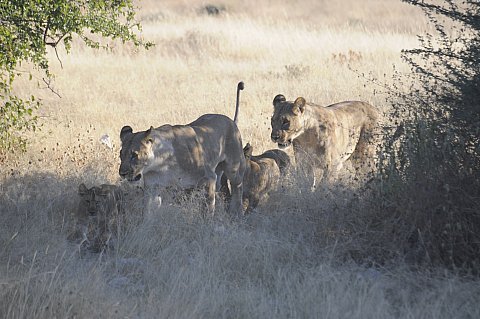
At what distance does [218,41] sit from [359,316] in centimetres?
1971

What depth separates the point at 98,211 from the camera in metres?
8.05

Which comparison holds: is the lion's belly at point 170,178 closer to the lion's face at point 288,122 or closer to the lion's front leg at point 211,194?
the lion's front leg at point 211,194

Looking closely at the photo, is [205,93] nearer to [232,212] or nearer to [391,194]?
[232,212]

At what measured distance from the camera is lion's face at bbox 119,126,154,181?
26.0ft

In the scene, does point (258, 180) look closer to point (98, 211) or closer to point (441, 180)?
point (98, 211)

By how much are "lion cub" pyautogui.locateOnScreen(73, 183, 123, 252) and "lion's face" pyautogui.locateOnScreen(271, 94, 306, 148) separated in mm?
2557

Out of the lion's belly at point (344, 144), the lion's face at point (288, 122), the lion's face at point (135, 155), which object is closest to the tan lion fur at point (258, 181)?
the lion's face at point (288, 122)

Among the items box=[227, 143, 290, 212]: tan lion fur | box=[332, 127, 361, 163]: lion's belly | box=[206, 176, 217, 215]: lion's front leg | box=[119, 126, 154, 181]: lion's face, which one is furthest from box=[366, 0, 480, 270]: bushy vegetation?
box=[332, 127, 361, 163]: lion's belly

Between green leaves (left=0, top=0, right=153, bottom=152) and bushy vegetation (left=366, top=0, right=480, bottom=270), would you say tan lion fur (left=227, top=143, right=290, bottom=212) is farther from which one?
bushy vegetation (left=366, top=0, right=480, bottom=270)

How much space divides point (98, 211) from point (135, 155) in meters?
0.64

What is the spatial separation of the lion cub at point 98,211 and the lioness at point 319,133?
8.65ft

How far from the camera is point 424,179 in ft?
23.0

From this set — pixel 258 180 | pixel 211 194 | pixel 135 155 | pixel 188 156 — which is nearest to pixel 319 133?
pixel 258 180

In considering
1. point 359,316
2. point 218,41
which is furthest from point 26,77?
point 359,316
